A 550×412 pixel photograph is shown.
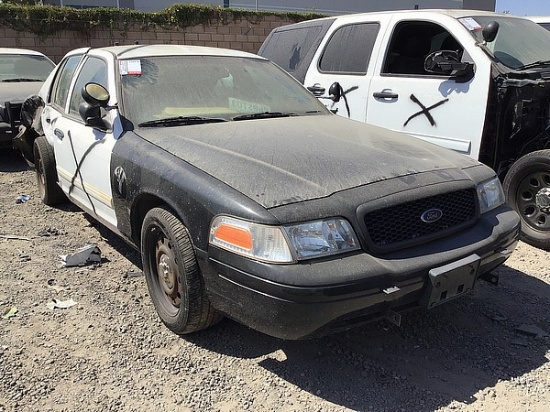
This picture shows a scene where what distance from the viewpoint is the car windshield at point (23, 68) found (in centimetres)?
866

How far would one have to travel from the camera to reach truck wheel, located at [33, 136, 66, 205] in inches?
208

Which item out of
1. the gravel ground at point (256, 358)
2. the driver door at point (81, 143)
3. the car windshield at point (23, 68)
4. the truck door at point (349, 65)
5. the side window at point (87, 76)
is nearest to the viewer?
the gravel ground at point (256, 358)

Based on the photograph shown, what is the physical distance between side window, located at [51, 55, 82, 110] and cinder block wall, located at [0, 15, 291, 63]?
24.5 feet

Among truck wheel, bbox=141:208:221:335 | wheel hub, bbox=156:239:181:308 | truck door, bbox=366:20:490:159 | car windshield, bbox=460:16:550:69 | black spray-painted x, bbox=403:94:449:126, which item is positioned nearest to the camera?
truck wheel, bbox=141:208:221:335

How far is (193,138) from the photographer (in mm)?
3270

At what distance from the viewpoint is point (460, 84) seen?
187 inches

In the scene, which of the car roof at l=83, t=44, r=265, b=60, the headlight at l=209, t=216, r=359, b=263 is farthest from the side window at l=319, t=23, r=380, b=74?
the headlight at l=209, t=216, r=359, b=263

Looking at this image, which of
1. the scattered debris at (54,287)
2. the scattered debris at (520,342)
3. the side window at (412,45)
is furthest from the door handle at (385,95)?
the scattered debris at (54,287)

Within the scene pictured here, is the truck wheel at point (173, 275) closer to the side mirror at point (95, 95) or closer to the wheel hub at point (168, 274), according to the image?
the wheel hub at point (168, 274)

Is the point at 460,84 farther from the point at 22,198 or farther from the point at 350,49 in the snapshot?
the point at 22,198

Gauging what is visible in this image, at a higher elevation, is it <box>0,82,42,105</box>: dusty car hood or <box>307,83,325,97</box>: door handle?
<box>307,83,325,97</box>: door handle

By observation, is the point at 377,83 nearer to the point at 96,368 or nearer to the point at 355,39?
the point at 355,39

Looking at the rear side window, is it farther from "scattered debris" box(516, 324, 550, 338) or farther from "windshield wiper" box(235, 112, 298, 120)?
"scattered debris" box(516, 324, 550, 338)

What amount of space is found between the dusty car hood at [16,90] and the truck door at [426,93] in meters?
5.07
